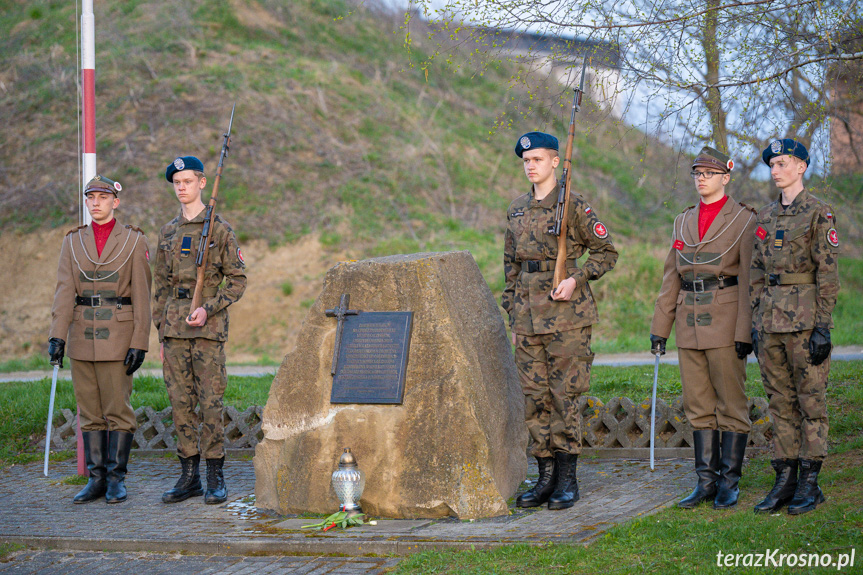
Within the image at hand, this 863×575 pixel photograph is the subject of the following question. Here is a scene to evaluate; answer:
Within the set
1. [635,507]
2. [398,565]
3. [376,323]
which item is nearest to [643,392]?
[635,507]

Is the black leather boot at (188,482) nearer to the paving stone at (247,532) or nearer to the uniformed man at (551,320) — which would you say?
the paving stone at (247,532)

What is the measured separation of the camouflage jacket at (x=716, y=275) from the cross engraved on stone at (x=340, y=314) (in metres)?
2.25

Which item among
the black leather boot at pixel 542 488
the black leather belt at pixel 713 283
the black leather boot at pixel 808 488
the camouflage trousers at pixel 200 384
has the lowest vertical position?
the black leather boot at pixel 542 488

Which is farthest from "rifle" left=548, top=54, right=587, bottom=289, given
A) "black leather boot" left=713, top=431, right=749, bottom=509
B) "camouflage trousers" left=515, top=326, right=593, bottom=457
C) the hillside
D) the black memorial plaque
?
the hillside

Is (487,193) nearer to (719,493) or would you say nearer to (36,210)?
(36,210)

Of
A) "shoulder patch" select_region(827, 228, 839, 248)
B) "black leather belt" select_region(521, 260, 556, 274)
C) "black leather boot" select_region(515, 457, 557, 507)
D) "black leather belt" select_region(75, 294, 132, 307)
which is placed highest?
"shoulder patch" select_region(827, 228, 839, 248)

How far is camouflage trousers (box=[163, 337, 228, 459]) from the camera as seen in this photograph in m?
6.32

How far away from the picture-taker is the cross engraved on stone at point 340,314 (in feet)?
19.3

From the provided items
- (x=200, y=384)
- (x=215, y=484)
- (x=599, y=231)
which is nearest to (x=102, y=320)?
(x=200, y=384)

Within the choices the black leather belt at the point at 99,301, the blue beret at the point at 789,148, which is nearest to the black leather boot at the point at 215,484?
the black leather belt at the point at 99,301

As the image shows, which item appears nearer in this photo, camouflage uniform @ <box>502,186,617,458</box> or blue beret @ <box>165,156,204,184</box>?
camouflage uniform @ <box>502,186,617,458</box>

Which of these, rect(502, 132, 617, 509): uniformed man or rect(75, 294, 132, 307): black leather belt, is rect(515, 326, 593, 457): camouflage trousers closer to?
rect(502, 132, 617, 509): uniformed man

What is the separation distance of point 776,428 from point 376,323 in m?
2.68

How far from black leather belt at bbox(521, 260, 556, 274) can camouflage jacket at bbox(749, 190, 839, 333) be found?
1.32 meters
